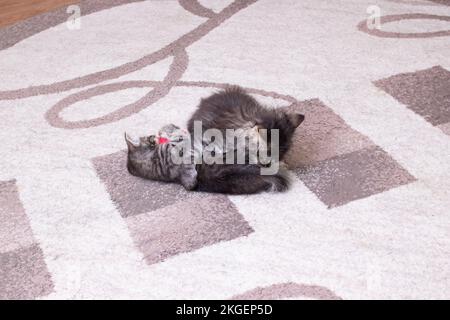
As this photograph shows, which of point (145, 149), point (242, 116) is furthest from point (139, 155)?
point (242, 116)

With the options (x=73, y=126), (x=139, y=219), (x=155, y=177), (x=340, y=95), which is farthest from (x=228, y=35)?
(x=139, y=219)

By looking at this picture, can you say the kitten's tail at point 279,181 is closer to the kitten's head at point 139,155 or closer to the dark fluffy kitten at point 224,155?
the dark fluffy kitten at point 224,155

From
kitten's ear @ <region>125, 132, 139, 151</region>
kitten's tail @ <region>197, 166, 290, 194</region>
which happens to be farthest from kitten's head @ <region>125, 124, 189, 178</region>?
kitten's tail @ <region>197, 166, 290, 194</region>

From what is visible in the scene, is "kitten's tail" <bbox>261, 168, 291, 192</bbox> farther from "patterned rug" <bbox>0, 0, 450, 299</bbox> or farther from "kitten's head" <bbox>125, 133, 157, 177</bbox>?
"kitten's head" <bbox>125, 133, 157, 177</bbox>

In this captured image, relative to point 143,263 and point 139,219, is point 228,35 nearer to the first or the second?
point 139,219

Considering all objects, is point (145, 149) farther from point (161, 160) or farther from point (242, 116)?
point (242, 116)

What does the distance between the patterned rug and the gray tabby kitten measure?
0.03 metres

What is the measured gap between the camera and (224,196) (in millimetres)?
1209

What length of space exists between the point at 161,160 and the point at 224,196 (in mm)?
159

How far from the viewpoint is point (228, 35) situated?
1878 mm

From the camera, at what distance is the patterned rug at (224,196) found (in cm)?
104

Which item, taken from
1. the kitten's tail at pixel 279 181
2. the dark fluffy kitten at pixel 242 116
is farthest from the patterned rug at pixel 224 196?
the dark fluffy kitten at pixel 242 116

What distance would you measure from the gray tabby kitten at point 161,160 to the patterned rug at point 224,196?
0.11 ft

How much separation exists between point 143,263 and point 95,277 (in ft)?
0.30
